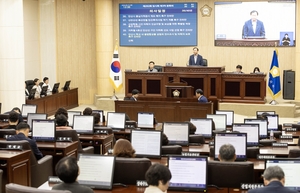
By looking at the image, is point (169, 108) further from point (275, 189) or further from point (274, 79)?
point (275, 189)

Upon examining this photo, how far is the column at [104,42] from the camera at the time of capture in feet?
69.4

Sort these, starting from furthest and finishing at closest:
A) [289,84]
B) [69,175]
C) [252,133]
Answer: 1. [289,84]
2. [252,133]
3. [69,175]

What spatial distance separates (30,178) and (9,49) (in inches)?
335

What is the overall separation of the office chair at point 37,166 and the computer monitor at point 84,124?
6.37ft

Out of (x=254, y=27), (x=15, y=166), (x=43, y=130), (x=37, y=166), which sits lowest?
(x=37, y=166)

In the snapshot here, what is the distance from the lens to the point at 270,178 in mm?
5176

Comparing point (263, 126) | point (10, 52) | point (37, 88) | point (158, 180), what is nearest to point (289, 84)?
point (37, 88)

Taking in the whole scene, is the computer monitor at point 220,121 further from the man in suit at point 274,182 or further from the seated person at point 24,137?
the man in suit at point 274,182

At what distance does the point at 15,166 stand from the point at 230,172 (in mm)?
3058

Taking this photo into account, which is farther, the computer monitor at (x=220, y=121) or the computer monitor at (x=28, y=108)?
the computer monitor at (x=28, y=108)

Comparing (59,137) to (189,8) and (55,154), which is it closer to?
(55,154)

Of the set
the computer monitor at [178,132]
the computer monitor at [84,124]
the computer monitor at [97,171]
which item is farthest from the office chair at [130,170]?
the computer monitor at [84,124]

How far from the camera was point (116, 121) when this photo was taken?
11.7 metres

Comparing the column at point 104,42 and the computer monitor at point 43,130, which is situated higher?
the column at point 104,42
